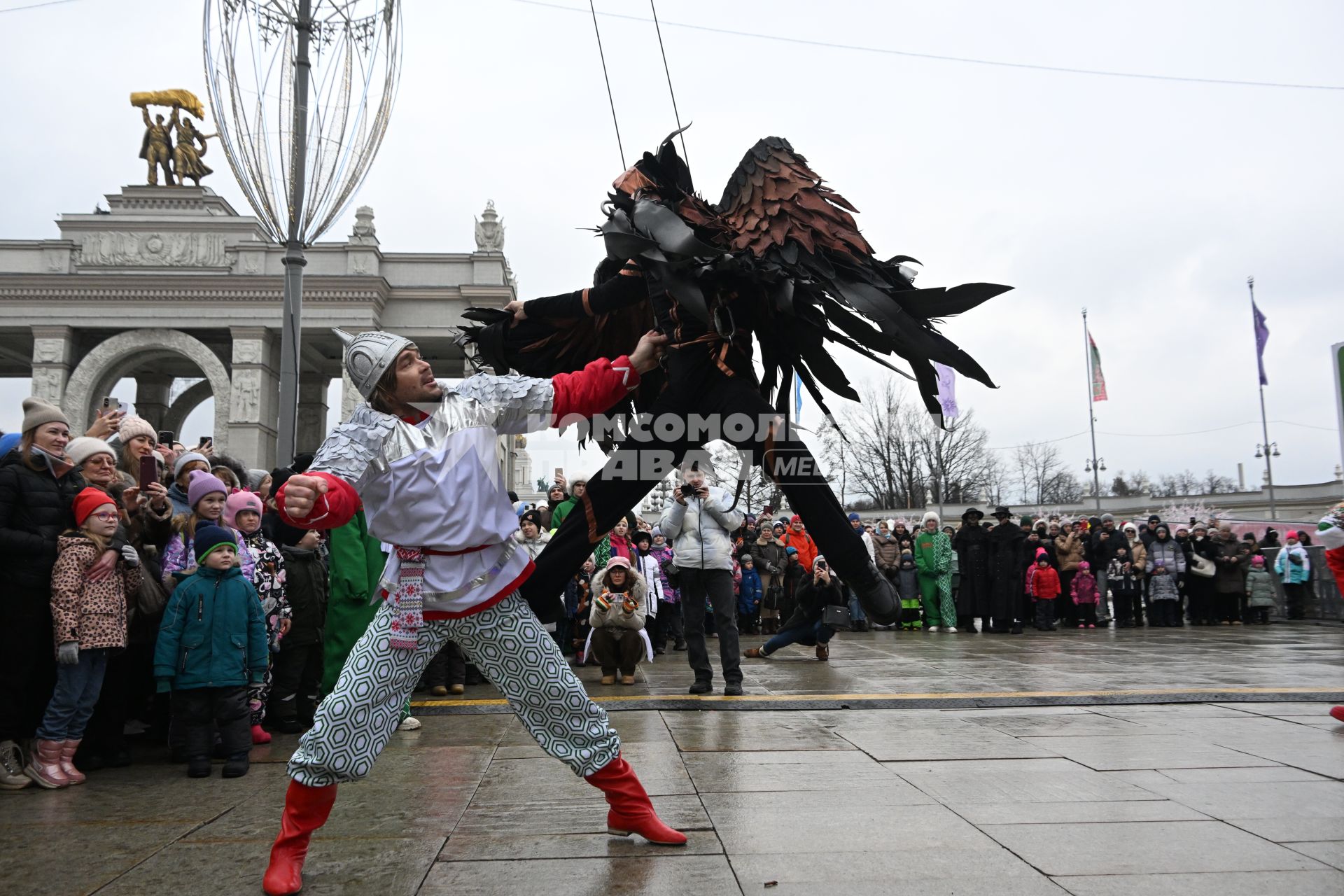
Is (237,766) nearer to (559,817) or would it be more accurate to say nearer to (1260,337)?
(559,817)

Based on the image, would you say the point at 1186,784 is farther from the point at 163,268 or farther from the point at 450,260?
the point at 163,268

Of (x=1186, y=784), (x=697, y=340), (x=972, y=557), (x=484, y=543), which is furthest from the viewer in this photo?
(x=972, y=557)

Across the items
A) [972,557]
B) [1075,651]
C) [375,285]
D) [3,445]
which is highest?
[375,285]

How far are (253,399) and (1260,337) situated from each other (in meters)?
33.7

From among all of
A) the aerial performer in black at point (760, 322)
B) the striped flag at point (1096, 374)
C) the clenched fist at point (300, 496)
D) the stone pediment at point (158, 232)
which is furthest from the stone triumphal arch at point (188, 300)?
the clenched fist at point (300, 496)

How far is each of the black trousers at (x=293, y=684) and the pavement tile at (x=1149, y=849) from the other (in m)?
4.21

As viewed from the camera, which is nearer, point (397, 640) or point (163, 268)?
point (397, 640)

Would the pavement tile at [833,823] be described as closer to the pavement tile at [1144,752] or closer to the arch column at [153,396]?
the pavement tile at [1144,752]

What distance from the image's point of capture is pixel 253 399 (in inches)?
1226

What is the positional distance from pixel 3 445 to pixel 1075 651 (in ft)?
31.6

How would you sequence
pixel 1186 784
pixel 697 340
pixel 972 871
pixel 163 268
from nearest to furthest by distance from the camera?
pixel 972 871 < pixel 697 340 < pixel 1186 784 < pixel 163 268

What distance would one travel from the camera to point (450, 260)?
3381 cm

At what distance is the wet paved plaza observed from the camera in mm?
2770

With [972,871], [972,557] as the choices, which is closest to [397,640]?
[972,871]
